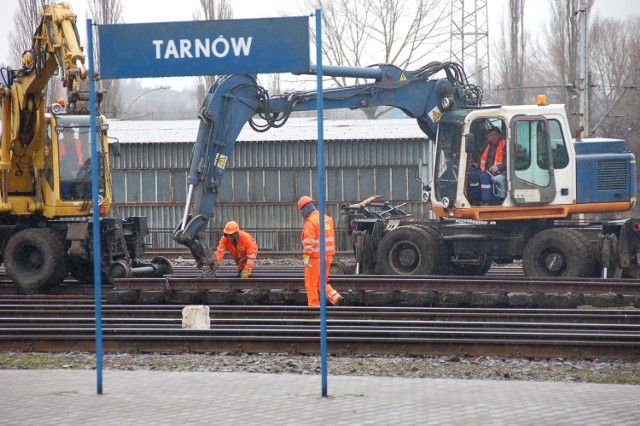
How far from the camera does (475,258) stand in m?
18.3

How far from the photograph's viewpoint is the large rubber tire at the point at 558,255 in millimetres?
17172

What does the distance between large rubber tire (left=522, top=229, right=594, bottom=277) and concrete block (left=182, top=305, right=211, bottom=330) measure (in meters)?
7.21

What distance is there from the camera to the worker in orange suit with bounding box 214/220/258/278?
16.6m

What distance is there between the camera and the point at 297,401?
8539 mm

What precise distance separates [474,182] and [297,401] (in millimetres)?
10158

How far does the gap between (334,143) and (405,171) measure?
7.63 ft

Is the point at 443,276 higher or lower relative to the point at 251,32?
lower

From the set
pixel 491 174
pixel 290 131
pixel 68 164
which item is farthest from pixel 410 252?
pixel 290 131

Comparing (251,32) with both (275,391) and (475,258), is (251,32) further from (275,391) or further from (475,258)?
(475,258)

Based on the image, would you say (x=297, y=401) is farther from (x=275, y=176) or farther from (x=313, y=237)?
(x=275, y=176)

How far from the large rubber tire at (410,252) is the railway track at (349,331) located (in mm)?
4310

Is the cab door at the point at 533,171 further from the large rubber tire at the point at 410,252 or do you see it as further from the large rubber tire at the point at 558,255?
the large rubber tire at the point at 410,252

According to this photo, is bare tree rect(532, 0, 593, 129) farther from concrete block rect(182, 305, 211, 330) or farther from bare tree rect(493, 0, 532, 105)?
concrete block rect(182, 305, 211, 330)

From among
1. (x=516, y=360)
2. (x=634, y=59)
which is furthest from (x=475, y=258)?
(x=634, y=59)
